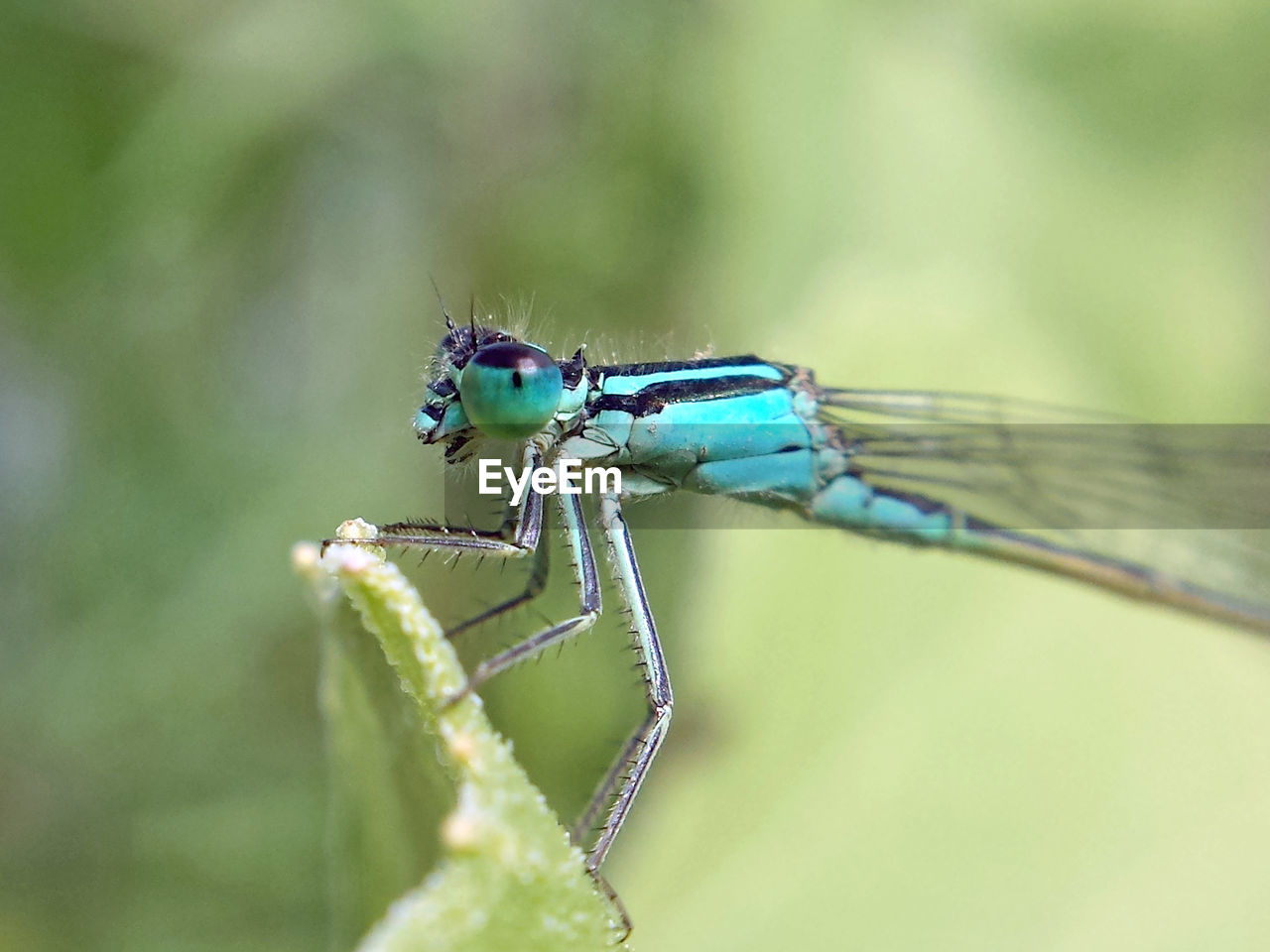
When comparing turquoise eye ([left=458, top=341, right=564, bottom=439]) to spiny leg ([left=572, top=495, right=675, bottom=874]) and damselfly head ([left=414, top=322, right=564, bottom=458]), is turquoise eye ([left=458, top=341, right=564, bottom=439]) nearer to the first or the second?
damselfly head ([left=414, top=322, right=564, bottom=458])

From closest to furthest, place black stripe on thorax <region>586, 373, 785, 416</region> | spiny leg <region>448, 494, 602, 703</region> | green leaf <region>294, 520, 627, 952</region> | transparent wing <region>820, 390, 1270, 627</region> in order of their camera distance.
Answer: green leaf <region>294, 520, 627, 952</region> → spiny leg <region>448, 494, 602, 703</region> → black stripe on thorax <region>586, 373, 785, 416</region> → transparent wing <region>820, 390, 1270, 627</region>

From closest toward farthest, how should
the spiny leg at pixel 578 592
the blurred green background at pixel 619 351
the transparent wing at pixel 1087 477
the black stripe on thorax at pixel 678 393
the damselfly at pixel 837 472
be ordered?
1. the spiny leg at pixel 578 592
2. the blurred green background at pixel 619 351
3. the damselfly at pixel 837 472
4. the black stripe on thorax at pixel 678 393
5. the transparent wing at pixel 1087 477

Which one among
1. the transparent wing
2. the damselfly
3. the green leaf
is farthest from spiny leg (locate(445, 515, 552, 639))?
the green leaf

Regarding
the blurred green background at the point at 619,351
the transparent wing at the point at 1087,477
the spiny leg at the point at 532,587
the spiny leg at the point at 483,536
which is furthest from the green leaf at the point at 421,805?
the transparent wing at the point at 1087,477

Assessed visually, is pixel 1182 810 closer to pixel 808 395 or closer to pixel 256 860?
Answer: pixel 808 395

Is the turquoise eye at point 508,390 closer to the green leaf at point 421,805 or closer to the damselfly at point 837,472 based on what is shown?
the damselfly at point 837,472

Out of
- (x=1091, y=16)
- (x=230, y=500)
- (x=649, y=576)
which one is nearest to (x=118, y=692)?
(x=230, y=500)

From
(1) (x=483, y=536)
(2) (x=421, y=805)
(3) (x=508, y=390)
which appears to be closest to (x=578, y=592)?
(1) (x=483, y=536)

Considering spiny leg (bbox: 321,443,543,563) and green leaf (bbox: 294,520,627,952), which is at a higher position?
spiny leg (bbox: 321,443,543,563)
